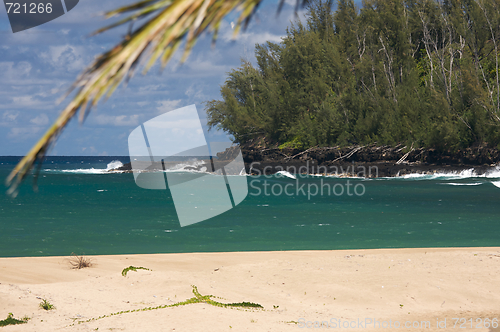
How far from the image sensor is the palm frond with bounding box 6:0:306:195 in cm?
96

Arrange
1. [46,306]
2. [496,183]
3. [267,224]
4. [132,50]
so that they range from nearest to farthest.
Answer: [132,50] < [46,306] < [267,224] < [496,183]

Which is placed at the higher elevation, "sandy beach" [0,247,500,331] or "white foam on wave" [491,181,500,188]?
"sandy beach" [0,247,500,331]

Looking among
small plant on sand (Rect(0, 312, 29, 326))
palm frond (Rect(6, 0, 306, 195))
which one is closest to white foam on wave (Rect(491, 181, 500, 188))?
small plant on sand (Rect(0, 312, 29, 326))

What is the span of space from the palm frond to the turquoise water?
10.5 meters

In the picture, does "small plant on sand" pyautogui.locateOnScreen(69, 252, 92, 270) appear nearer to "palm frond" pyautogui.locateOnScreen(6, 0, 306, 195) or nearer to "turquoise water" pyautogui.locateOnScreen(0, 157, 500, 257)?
"turquoise water" pyautogui.locateOnScreen(0, 157, 500, 257)

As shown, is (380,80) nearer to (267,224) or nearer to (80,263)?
(267,224)

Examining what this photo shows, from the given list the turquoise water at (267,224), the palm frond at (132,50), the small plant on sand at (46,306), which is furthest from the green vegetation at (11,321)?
the turquoise water at (267,224)

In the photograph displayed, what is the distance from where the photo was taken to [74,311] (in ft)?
16.9

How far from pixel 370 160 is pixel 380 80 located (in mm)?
8101

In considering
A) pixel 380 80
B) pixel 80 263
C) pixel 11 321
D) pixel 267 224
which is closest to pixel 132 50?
pixel 11 321

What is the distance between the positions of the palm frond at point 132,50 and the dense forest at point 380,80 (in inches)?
1355

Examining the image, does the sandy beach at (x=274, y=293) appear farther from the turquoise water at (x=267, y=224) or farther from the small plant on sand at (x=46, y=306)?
the turquoise water at (x=267, y=224)

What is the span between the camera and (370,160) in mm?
37688

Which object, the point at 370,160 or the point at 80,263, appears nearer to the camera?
the point at 80,263
